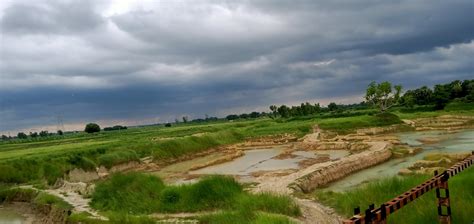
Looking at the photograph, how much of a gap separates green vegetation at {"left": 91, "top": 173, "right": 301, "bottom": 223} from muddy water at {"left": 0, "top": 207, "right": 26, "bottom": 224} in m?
4.21

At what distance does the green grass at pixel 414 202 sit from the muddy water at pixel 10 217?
15525mm

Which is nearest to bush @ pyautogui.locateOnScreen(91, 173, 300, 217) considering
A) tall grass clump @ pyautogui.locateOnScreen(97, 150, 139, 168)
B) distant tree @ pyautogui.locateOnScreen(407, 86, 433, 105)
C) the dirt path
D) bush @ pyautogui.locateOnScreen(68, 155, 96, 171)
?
the dirt path

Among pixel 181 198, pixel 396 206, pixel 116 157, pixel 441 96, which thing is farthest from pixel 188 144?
pixel 441 96

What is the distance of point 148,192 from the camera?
2056cm

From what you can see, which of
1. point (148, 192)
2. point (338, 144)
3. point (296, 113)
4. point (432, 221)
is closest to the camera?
point (432, 221)

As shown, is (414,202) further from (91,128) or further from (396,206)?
(91,128)

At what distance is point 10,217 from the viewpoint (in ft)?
80.4

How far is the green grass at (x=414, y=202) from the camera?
10969 mm

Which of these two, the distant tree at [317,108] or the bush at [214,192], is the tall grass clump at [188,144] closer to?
the bush at [214,192]

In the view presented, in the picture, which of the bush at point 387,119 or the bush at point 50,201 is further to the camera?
the bush at point 387,119

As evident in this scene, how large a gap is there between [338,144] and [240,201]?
109 ft

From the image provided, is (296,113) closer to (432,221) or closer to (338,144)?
(338,144)

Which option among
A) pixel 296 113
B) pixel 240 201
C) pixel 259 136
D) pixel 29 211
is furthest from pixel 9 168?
pixel 296 113

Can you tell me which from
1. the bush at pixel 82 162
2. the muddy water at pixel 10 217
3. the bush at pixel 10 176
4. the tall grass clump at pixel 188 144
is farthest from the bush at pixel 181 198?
the tall grass clump at pixel 188 144
